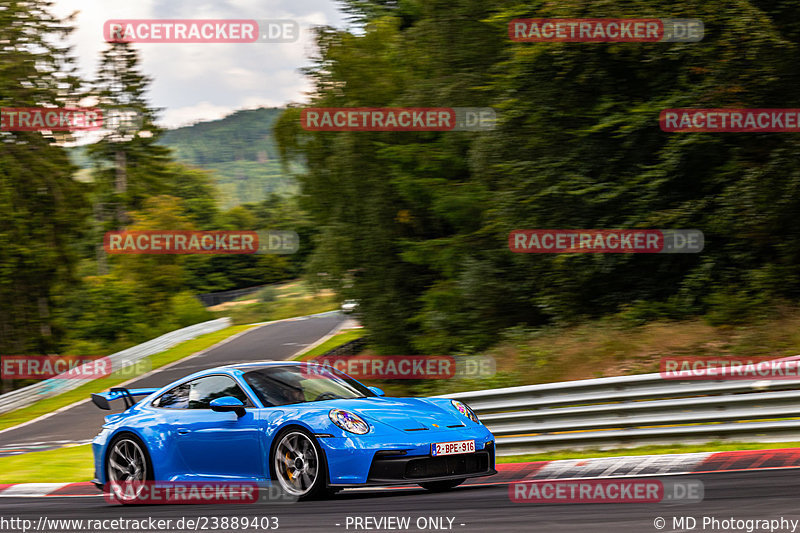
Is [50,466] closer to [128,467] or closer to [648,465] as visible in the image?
[128,467]

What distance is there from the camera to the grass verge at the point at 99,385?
82.6 feet

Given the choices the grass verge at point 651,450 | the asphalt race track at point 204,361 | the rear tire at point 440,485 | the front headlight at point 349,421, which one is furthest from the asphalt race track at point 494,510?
the asphalt race track at point 204,361

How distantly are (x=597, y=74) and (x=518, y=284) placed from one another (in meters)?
4.36

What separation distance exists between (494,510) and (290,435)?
2.01m

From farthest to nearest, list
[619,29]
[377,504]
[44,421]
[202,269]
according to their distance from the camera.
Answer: [202,269] < [44,421] < [619,29] < [377,504]

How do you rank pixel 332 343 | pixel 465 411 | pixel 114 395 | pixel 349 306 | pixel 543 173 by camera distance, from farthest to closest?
pixel 332 343 → pixel 349 306 → pixel 543 173 → pixel 114 395 → pixel 465 411

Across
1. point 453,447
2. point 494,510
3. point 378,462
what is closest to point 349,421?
point 378,462

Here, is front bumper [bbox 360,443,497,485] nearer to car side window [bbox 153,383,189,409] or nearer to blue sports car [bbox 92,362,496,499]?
blue sports car [bbox 92,362,496,499]

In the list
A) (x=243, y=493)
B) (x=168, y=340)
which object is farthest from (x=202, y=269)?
(x=243, y=493)

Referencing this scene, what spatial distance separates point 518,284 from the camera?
17734 mm

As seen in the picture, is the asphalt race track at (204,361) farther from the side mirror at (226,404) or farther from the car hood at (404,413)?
the car hood at (404,413)

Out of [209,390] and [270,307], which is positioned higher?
[209,390]

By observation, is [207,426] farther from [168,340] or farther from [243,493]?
[168,340]

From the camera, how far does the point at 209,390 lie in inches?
335
